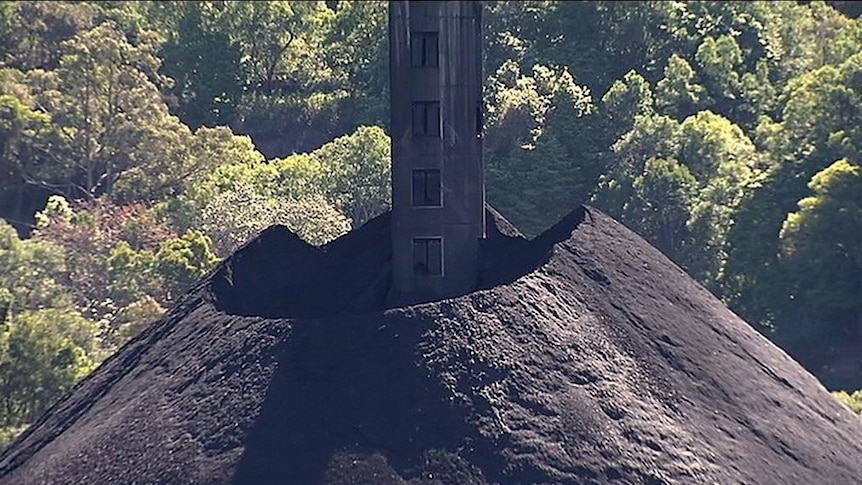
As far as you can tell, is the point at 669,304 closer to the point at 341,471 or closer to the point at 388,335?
the point at 388,335

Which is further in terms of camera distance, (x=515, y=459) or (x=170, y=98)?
(x=170, y=98)

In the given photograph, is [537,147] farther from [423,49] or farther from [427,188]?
[423,49]

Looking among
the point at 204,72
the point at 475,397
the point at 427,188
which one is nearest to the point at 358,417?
the point at 475,397

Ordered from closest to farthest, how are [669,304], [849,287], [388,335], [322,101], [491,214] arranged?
[388,335] → [669,304] → [491,214] → [849,287] → [322,101]

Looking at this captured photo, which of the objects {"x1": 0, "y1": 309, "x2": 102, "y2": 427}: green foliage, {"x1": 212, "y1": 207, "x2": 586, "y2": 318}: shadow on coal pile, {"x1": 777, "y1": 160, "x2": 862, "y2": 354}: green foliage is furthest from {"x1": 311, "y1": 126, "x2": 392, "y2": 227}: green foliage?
{"x1": 212, "y1": 207, "x2": 586, "y2": 318}: shadow on coal pile

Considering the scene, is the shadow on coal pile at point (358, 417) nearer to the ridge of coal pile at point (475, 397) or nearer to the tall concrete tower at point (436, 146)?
the ridge of coal pile at point (475, 397)

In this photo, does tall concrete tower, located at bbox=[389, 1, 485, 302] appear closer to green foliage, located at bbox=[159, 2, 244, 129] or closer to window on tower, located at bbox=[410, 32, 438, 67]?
window on tower, located at bbox=[410, 32, 438, 67]

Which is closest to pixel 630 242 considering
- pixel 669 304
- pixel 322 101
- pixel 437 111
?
pixel 669 304
